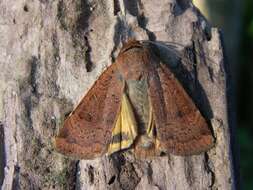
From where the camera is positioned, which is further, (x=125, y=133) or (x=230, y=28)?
(x=230, y=28)

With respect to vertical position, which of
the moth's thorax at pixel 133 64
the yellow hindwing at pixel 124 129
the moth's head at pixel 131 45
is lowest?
the yellow hindwing at pixel 124 129

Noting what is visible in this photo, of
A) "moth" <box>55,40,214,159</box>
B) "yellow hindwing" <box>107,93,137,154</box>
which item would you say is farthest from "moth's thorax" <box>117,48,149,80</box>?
"yellow hindwing" <box>107,93,137,154</box>

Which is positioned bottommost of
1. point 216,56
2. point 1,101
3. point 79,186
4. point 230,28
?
point 79,186

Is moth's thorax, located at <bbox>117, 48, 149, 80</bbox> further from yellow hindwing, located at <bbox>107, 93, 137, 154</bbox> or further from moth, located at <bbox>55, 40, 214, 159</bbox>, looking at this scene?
yellow hindwing, located at <bbox>107, 93, 137, 154</bbox>

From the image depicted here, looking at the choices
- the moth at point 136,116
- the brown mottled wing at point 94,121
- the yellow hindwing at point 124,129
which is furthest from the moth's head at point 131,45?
the yellow hindwing at point 124,129

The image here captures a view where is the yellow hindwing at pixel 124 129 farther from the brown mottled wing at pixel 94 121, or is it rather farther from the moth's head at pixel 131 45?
the moth's head at pixel 131 45

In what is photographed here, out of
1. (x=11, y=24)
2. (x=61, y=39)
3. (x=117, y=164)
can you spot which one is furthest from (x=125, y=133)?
(x=11, y=24)

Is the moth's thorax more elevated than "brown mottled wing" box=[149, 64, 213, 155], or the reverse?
the moth's thorax

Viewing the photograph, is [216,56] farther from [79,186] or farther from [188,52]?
[79,186]

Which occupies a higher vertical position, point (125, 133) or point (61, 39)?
point (61, 39)
